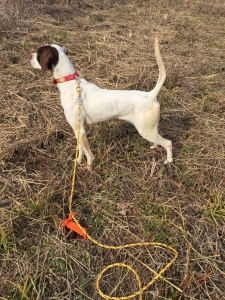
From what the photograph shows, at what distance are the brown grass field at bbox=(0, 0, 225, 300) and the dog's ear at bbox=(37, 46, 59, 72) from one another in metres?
1.13

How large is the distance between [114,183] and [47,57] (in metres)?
1.52

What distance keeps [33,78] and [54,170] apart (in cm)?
230

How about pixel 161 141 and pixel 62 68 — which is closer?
pixel 62 68

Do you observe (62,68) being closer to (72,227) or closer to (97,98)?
(97,98)

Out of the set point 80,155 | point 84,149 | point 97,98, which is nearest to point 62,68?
point 97,98

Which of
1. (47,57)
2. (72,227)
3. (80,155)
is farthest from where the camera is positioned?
(80,155)

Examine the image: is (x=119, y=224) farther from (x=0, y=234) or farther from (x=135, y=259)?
(x=0, y=234)

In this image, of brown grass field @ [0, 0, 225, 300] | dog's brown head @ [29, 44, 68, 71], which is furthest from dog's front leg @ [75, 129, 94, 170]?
dog's brown head @ [29, 44, 68, 71]

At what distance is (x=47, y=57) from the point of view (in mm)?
2633

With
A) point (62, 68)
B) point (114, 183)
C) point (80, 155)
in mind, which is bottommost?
point (114, 183)

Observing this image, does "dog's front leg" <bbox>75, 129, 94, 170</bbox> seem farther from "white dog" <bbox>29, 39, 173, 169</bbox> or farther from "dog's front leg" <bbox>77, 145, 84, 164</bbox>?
"white dog" <bbox>29, 39, 173, 169</bbox>

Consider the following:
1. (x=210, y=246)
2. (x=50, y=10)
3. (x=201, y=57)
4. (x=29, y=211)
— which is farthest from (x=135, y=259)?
(x=50, y=10)

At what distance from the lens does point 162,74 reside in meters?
2.72

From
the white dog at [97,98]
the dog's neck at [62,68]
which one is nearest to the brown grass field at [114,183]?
the white dog at [97,98]
